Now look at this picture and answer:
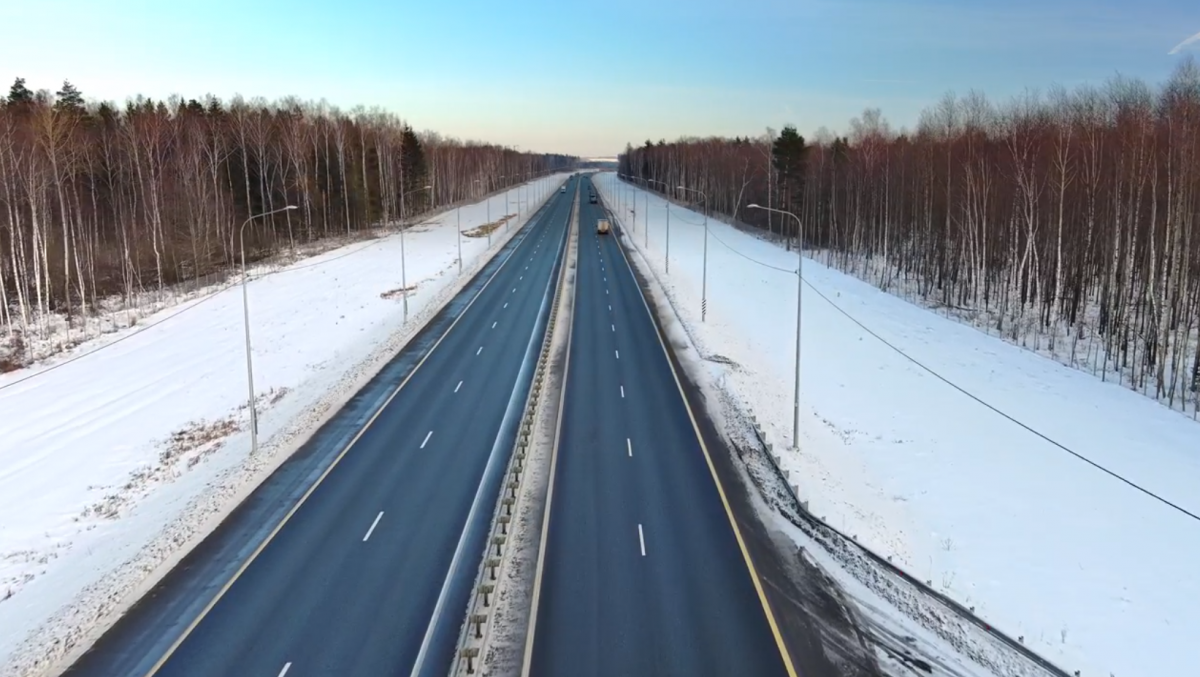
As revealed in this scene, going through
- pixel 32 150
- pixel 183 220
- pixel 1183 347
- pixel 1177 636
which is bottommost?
pixel 1177 636

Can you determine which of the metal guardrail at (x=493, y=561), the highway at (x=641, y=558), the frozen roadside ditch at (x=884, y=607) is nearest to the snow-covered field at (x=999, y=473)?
the frozen roadside ditch at (x=884, y=607)

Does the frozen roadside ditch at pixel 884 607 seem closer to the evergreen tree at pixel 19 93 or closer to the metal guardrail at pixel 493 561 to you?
the metal guardrail at pixel 493 561

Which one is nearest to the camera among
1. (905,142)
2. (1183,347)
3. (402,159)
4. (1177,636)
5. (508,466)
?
(1177,636)

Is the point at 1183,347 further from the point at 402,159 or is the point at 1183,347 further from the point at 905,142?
the point at 402,159

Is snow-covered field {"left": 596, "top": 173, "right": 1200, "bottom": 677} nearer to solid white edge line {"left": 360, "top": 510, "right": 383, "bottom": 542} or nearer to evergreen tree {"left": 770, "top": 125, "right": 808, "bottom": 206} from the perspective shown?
solid white edge line {"left": 360, "top": 510, "right": 383, "bottom": 542}

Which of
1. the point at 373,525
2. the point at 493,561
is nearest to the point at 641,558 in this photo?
the point at 493,561

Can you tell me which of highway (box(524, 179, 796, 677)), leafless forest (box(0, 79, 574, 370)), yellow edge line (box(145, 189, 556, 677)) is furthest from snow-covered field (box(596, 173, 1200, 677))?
leafless forest (box(0, 79, 574, 370))

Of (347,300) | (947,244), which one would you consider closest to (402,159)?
(347,300)

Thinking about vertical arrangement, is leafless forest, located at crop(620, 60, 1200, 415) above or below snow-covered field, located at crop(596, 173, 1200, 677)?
above
